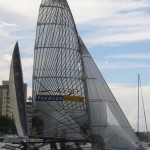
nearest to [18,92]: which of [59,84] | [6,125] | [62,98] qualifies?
[59,84]

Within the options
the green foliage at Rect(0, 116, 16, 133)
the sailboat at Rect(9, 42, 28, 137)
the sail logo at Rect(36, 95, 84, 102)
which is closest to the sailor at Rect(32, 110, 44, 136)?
the sailboat at Rect(9, 42, 28, 137)

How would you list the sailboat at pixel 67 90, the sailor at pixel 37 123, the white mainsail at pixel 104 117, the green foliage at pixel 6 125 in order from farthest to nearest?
the green foliage at pixel 6 125
the sailor at pixel 37 123
the sailboat at pixel 67 90
the white mainsail at pixel 104 117

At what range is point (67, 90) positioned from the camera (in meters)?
29.8

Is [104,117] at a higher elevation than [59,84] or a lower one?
lower

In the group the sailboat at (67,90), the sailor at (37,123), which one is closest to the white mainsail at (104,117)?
the sailboat at (67,90)

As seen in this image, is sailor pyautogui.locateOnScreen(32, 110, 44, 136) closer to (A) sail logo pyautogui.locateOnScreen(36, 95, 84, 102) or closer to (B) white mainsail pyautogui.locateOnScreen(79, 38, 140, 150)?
(A) sail logo pyautogui.locateOnScreen(36, 95, 84, 102)

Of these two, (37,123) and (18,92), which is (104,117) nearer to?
(37,123)

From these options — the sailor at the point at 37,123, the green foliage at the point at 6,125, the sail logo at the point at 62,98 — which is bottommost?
the sailor at the point at 37,123

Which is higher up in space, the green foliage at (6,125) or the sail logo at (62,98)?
the green foliage at (6,125)

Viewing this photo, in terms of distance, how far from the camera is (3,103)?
18825cm

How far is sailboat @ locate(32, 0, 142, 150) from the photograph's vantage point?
2900cm

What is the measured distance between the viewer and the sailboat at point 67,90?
29000 mm

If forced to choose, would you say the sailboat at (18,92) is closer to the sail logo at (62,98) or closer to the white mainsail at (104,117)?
the sail logo at (62,98)

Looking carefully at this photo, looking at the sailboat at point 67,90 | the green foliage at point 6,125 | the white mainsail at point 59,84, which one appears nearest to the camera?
the sailboat at point 67,90
